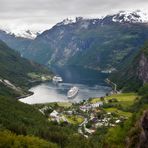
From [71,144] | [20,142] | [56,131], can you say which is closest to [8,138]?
[20,142]

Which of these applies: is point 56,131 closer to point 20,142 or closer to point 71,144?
point 71,144

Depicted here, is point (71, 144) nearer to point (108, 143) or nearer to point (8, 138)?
point (8, 138)

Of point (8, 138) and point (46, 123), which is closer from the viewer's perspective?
point (8, 138)

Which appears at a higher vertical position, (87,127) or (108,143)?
(87,127)

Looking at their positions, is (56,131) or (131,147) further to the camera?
(56,131)

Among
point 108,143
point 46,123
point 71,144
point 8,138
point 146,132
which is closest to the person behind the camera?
point 146,132

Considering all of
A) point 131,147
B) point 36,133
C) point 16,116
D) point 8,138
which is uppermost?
point 16,116

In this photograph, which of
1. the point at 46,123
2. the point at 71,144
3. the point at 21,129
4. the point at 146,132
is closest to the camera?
the point at 146,132

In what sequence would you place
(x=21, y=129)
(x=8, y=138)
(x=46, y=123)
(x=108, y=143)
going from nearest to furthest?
1. (x=108, y=143)
2. (x=8, y=138)
3. (x=21, y=129)
4. (x=46, y=123)

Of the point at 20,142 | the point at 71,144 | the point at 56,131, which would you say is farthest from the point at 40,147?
the point at 56,131
